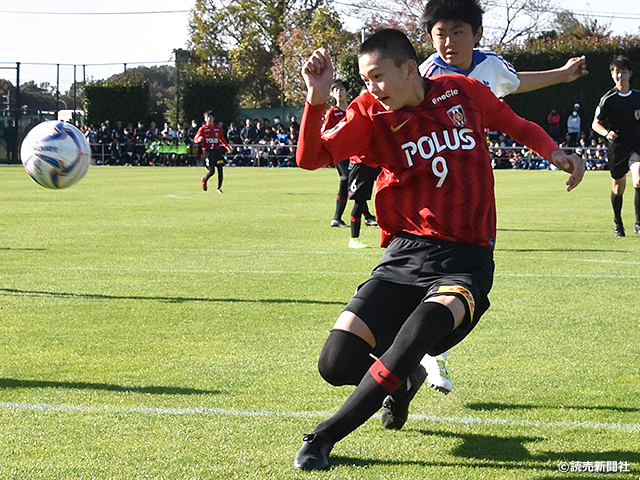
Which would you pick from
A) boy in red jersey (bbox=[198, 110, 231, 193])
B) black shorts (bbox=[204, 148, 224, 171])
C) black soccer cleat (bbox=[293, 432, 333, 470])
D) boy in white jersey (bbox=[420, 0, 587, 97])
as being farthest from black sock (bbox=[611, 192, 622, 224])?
boy in red jersey (bbox=[198, 110, 231, 193])

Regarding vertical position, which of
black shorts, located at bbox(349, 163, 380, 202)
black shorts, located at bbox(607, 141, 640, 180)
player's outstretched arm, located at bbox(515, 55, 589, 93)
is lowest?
black shorts, located at bbox(349, 163, 380, 202)

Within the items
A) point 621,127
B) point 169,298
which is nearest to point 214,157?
point 621,127

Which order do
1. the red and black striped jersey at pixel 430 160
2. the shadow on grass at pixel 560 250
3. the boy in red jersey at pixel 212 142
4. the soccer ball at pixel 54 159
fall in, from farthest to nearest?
1. the boy in red jersey at pixel 212 142
2. the shadow on grass at pixel 560 250
3. the soccer ball at pixel 54 159
4. the red and black striped jersey at pixel 430 160

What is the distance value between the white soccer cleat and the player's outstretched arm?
1.69 metres

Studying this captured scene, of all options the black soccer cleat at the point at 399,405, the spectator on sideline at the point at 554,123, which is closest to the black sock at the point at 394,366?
the black soccer cleat at the point at 399,405

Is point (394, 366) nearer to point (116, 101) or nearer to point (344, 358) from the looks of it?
point (344, 358)

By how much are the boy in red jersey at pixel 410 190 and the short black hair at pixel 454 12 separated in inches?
32.9

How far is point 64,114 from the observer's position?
4962 cm

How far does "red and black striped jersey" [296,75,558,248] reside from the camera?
3922 millimetres

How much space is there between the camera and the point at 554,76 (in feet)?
17.1

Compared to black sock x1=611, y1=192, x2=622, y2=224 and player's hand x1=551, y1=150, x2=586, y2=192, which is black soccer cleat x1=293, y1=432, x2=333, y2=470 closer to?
player's hand x1=551, y1=150, x2=586, y2=192

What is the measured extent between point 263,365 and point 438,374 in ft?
3.90

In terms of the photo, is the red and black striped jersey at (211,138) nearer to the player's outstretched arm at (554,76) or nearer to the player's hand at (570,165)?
the player's outstretched arm at (554,76)

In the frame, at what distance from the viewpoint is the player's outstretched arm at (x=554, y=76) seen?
5164 millimetres
